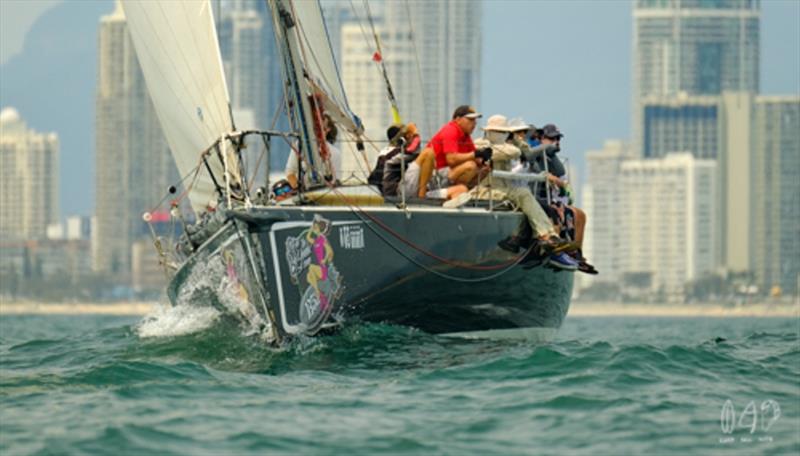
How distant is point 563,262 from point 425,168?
1.86 metres

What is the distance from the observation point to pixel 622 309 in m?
164

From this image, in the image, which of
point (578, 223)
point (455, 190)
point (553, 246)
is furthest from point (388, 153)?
point (578, 223)

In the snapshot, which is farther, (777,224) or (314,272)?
(777,224)

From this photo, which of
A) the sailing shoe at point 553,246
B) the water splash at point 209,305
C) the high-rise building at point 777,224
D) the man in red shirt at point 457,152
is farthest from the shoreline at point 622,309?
the man in red shirt at point 457,152

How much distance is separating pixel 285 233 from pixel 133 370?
1.42 metres

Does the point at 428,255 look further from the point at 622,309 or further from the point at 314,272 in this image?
the point at 622,309

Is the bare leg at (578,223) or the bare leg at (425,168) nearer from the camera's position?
the bare leg at (425,168)

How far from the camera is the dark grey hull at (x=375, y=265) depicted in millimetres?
15172

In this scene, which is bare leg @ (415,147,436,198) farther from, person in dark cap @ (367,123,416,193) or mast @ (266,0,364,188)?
mast @ (266,0,364,188)

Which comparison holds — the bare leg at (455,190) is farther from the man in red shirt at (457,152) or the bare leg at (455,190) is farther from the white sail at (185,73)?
the white sail at (185,73)

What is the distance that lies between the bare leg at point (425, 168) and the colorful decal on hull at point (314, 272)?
129 cm

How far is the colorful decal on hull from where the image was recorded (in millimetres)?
15172

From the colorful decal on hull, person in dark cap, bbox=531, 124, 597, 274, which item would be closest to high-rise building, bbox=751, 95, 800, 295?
person in dark cap, bbox=531, 124, 597, 274

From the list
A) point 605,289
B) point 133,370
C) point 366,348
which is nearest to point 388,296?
point 366,348
